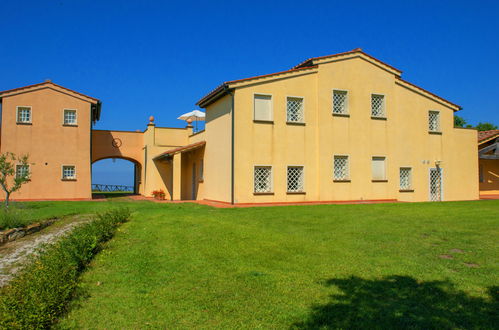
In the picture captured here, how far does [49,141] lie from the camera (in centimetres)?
2252

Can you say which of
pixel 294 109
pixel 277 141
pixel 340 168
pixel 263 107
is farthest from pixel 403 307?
pixel 340 168

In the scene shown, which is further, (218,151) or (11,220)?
(218,151)

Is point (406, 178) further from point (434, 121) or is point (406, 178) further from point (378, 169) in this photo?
point (434, 121)

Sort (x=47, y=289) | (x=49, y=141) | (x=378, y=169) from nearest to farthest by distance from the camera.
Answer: (x=47, y=289), (x=378, y=169), (x=49, y=141)

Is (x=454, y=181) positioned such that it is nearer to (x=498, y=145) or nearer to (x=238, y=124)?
(x=498, y=145)

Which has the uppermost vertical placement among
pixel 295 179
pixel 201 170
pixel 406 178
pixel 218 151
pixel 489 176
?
pixel 218 151

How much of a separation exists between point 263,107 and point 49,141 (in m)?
13.1

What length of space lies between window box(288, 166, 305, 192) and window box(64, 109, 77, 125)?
44.5 feet

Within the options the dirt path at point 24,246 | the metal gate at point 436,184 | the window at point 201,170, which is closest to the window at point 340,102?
the metal gate at point 436,184

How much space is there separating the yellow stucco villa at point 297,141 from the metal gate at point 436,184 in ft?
0.20

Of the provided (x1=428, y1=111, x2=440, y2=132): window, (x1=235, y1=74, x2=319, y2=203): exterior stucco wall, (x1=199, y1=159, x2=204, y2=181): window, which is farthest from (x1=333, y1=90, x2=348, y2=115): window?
(x1=199, y1=159, x2=204, y2=181): window

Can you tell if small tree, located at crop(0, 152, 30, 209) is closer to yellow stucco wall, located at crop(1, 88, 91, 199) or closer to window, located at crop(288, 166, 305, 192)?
yellow stucco wall, located at crop(1, 88, 91, 199)

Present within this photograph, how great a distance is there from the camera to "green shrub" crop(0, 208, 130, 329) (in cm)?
408

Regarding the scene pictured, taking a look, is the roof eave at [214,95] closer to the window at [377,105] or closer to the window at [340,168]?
the window at [340,168]
